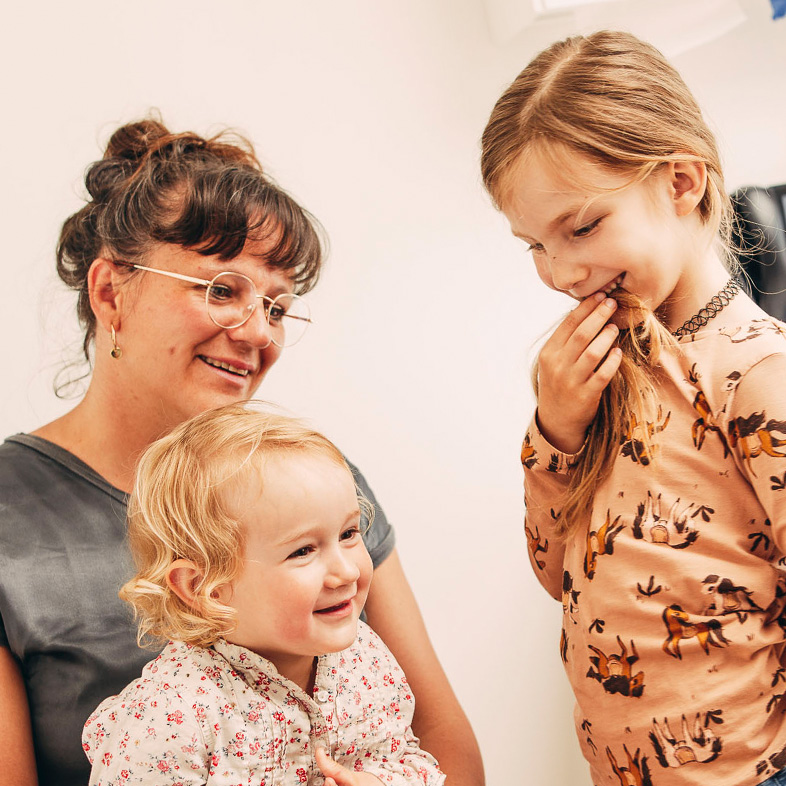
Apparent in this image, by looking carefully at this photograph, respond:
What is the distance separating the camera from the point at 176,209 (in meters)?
1.28

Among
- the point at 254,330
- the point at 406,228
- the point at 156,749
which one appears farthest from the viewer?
the point at 406,228

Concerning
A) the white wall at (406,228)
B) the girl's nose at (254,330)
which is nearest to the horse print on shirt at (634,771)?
the girl's nose at (254,330)

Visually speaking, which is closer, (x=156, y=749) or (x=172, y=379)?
(x=156, y=749)

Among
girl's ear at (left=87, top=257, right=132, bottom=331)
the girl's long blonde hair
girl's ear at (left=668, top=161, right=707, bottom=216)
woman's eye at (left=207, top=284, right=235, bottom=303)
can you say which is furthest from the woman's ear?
girl's ear at (left=668, top=161, right=707, bottom=216)

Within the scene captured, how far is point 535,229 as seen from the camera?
1030 millimetres

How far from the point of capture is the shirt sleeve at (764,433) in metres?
0.90

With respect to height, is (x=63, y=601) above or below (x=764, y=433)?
below

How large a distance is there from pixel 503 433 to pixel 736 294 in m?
1.22

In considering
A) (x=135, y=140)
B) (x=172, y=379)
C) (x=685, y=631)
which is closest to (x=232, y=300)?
(x=172, y=379)

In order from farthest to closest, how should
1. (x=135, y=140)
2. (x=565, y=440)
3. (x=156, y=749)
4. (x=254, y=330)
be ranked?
(x=135, y=140), (x=254, y=330), (x=565, y=440), (x=156, y=749)

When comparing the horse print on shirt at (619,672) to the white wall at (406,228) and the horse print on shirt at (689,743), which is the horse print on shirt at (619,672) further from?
the white wall at (406,228)

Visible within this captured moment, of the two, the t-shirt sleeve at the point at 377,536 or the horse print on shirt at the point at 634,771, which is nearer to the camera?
the horse print on shirt at the point at 634,771

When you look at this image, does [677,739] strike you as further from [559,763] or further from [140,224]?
[559,763]

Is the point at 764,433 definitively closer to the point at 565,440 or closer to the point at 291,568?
the point at 565,440
